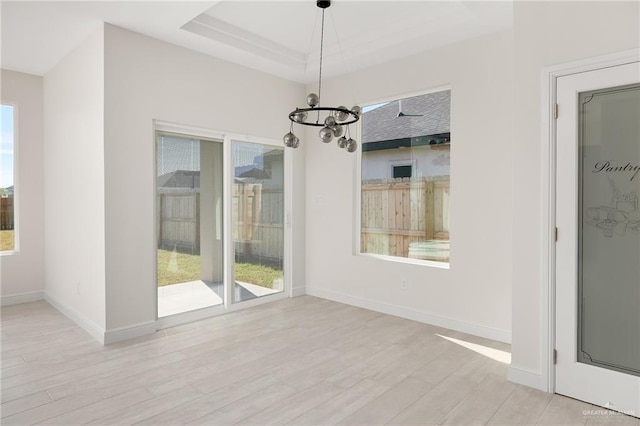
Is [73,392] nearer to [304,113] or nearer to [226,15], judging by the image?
[304,113]

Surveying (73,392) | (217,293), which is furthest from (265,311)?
(73,392)

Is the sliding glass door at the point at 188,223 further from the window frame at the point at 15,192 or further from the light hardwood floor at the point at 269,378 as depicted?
the window frame at the point at 15,192

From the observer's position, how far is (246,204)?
15.9ft

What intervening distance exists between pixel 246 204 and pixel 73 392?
2.65 m

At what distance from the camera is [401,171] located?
452 cm

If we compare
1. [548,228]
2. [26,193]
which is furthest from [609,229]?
[26,193]

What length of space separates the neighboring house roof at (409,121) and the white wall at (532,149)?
54.8 inches

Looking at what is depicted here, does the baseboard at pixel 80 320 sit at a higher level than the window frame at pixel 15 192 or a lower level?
lower

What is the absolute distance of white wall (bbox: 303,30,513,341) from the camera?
3.64 m

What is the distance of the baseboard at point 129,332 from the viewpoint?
357 cm

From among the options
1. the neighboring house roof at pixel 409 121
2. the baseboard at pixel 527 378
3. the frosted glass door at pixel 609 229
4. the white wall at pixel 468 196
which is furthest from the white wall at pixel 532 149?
the neighboring house roof at pixel 409 121

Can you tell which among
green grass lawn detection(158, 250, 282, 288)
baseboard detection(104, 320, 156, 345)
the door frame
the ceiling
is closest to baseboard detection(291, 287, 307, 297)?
green grass lawn detection(158, 250, 282, 288)

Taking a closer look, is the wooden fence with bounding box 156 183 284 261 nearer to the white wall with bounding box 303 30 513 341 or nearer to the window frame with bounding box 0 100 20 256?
the white wall with bounding box 303 30 513 341

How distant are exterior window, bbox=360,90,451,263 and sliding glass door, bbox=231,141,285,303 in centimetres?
113
